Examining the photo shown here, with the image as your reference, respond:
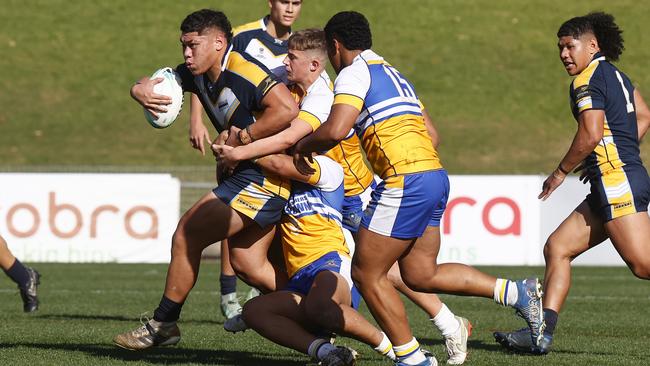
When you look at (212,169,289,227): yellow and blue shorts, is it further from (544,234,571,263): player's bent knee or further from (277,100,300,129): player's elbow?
(544,234,571,263): player's bent knee

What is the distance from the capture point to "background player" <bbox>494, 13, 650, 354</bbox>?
7.17 metres

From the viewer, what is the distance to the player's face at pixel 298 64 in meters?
6.85

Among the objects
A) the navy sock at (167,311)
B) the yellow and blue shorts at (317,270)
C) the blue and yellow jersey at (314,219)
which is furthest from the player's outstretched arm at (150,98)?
the yellow and blue shorts at (317,270)

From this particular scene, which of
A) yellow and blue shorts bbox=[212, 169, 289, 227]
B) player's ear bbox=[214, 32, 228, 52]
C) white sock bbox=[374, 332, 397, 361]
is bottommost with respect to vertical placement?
white sock bbox=[374, 332, 397, 361]

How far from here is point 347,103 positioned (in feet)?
19.3

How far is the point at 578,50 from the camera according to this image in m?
7.41

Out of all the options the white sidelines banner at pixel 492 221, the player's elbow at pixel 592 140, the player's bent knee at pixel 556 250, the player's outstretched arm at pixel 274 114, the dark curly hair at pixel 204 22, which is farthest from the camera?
the white sidelines banner at pixel 492 221

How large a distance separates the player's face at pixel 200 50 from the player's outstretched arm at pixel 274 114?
43 cm

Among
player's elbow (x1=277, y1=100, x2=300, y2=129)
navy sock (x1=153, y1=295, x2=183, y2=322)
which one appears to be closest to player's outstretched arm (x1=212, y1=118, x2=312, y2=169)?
player's elbow (x1=277, y1=100, x2=300, y2=129)

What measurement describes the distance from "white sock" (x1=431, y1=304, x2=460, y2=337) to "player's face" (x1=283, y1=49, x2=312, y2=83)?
1661mm

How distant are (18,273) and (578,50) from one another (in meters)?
4.88

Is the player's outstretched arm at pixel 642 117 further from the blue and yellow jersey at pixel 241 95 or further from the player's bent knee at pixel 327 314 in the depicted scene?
the player's bent knee at pixel 327 314

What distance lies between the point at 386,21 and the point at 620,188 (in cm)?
3084

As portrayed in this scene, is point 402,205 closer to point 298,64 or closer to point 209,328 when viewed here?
point 298,64
